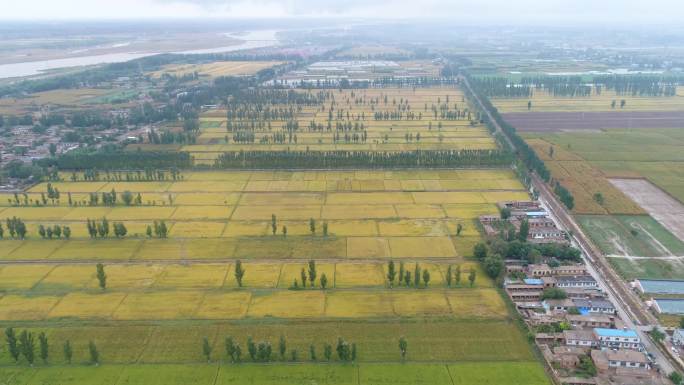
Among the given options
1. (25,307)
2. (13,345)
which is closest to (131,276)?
(25,307)

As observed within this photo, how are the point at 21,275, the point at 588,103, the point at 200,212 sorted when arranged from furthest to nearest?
the point at 588,103, the point at 200,212, the point at 21,275

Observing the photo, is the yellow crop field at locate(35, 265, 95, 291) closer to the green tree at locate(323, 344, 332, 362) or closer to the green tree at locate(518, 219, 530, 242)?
the green tree at locate(323, 344, 332, 362)

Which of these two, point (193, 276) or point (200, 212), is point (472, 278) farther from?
point (200, 212)

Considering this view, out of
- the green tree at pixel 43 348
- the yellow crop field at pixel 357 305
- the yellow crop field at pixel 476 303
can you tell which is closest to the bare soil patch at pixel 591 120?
the yellow crop field at pixel 476 303

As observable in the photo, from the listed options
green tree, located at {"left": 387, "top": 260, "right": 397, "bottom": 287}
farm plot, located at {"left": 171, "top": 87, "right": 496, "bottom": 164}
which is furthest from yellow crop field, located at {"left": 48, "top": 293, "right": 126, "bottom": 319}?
farm plot, located at {"left": 171, "top": 87, "right": 496, "bottom": 164}

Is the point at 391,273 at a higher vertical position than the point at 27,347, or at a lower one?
higher

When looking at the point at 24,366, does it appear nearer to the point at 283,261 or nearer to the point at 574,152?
the point at 283,261
